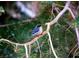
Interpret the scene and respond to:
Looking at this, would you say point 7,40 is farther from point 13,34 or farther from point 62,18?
point 62,18

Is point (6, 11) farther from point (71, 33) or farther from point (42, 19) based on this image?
point (71, 33)

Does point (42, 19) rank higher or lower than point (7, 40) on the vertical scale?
higher

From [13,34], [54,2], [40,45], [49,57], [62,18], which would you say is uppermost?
[54,2]

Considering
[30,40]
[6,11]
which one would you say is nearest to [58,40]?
[30,40]

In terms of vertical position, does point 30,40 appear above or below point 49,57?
above

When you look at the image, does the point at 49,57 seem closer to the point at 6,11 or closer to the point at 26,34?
the point at 26,34

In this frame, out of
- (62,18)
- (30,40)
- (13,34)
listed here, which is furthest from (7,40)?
(62,18)

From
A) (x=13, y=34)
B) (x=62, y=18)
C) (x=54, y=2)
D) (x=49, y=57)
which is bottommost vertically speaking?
(x=49, y=57)

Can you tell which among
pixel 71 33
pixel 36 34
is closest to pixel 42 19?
pixel 36 34
